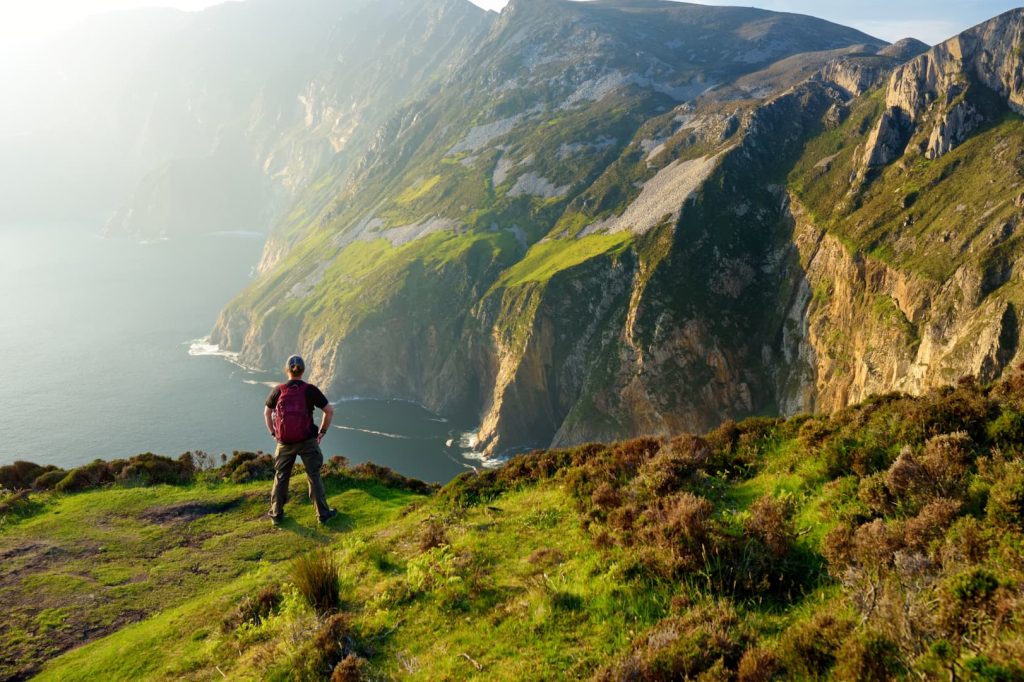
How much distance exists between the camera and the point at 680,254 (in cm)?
7819

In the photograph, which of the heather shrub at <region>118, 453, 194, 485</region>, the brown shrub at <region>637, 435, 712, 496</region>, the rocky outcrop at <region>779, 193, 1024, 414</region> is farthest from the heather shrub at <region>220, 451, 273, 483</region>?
the rocky outcrop at <region>779, 193, 1024, 414</region>

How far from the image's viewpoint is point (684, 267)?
7719 cm

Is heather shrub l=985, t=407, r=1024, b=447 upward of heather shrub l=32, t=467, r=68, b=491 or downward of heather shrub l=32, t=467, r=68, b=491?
upward

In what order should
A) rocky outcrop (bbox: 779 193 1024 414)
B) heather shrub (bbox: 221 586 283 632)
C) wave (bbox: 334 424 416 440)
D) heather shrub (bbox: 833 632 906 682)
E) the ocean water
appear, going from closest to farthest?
heather shrub (bbox: 833 632 906 682) → heather shrub (bbox: 221 586 283 632) → rocky outcrop (bbox: 779 193 1024 414) → the ocean water → wave (bbox: 334 424 416 440)

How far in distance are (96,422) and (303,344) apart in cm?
3988

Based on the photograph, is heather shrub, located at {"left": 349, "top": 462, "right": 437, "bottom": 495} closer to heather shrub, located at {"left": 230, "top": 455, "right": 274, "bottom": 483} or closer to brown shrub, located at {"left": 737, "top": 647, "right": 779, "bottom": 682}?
heather shrub, located at {"left": 230, "top": 455, "right": 274, "bottom": 483}

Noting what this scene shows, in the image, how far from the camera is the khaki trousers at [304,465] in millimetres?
14374

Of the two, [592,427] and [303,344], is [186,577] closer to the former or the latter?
[592,427]

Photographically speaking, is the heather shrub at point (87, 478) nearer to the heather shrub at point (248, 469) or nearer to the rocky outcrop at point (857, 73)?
the heather shrub at point (248, 469)

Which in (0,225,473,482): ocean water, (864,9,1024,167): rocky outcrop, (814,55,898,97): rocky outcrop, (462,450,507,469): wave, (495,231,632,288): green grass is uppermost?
(814,55,898,97): rocky outcrop

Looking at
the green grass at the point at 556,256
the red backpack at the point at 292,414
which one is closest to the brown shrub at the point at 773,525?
the red backpack at the point at 292,414

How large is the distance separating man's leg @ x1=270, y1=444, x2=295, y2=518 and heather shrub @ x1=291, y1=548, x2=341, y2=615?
5.65 meters

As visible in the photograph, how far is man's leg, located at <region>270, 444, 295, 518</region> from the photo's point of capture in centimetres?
1445

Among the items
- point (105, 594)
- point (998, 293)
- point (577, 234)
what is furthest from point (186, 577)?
point (577, 234)
